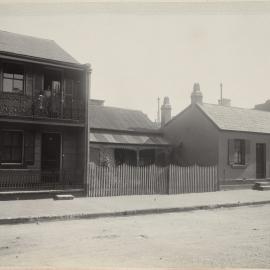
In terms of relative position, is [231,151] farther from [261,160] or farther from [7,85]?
[7,85]

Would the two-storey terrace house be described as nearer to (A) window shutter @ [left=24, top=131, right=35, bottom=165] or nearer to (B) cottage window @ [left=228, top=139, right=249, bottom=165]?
(A) window shutter @ [left=24, top=131, right=35, bottom=165]

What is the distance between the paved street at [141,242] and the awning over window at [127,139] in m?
10.7

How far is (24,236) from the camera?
336 inches

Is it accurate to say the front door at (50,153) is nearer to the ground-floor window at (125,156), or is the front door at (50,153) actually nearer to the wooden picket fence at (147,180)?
the wooden picket fence at (147,180)

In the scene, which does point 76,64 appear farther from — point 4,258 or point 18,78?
point 4,258

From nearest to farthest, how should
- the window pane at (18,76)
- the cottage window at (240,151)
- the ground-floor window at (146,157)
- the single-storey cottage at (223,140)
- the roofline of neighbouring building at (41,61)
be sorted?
the roofline of neighbouring building at (41,61)
the window pane at (18,76)
the single-storey cottage at (223,140)
the cottage window at (240,151)
the ground-floor window at (146,157)

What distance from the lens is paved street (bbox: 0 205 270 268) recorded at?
20.9 ft

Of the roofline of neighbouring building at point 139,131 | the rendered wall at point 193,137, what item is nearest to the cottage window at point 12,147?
the roofline of neighbouring building at point 139,131

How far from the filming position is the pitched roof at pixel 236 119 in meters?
22.7

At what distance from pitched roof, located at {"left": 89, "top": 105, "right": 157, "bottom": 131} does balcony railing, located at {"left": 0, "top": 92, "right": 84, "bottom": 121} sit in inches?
209

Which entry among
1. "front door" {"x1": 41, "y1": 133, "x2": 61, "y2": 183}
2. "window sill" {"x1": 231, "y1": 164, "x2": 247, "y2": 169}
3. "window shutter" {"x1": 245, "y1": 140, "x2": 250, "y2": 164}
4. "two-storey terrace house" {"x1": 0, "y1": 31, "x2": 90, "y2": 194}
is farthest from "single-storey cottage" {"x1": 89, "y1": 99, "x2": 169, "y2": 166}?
"window shutter" {"x1": 245, "y1": 140, "x2": 250, "y2": 164}

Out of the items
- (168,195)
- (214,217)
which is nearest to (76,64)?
(168,195)

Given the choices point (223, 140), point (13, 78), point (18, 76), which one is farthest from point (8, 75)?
point (223, 140)

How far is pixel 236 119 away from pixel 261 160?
2979mm
